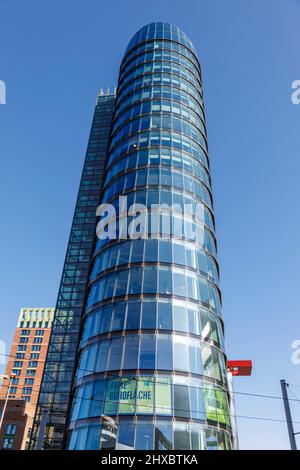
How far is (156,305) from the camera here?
112 feet

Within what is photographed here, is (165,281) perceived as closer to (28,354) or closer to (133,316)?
(133,316)

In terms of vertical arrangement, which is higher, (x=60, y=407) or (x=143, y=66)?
(x=143, y=66)

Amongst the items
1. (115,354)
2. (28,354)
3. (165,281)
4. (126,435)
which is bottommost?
(126,435)

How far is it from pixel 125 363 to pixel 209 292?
11.5 meters

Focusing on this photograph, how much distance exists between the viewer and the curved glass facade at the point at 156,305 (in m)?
28.6

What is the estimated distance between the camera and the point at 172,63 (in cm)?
5694

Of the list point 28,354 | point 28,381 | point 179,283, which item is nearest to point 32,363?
point 28,354

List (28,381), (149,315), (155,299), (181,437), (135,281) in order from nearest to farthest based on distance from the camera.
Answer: (181,437) → (149,315) → (155,299) → (135,281) → (28,381)

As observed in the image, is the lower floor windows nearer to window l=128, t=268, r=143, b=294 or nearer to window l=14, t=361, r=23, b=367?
window l=128, t=268, r=143, b=294

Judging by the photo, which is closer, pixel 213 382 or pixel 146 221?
pixel 213 382

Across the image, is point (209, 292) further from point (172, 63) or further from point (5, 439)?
point (5, 439)

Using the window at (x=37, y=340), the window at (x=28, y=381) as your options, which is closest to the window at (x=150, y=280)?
the window at (x=28, y=381)

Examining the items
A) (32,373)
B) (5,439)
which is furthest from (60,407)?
(32,373)

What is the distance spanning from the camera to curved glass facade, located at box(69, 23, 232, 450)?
28641 mm
